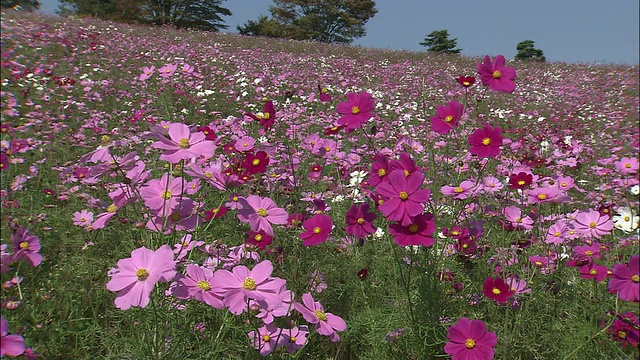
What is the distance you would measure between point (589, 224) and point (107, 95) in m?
5.07

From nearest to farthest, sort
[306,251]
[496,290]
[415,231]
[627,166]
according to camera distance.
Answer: [415,231], [496,290], [627,166], [306,251]

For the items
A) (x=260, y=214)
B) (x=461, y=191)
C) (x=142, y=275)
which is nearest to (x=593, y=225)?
(x=461, y=191)

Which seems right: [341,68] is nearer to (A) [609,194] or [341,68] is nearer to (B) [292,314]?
(A) [609,194]

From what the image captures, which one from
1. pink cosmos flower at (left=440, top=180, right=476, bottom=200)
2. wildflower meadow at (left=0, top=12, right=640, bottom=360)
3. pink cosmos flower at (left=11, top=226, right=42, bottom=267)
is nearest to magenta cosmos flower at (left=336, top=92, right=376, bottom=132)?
wildflower meadow at (left=0, top=12, right=640, bottom=360)

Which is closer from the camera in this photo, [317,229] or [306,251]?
[317,229]

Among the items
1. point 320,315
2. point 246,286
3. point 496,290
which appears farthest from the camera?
point 496,290

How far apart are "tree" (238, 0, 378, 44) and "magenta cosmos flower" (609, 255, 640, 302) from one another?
101 feet

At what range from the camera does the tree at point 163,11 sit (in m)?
25.7

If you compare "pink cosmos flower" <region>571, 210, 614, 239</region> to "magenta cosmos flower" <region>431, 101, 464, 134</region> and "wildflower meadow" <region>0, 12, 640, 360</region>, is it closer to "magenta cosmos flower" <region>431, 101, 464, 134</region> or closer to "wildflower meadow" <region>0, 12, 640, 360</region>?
"wildflower meadow" <region>0, 12, 640, 360</region>

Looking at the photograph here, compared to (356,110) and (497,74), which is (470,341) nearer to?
(356,110)

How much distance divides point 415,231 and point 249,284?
0.47 m

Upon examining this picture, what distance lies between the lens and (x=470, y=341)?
121cm

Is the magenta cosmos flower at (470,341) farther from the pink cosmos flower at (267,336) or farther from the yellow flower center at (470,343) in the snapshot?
the pink cosmos flower at (267,336)

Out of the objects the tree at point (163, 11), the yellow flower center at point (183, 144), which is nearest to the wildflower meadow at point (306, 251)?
the yellow flower center at point (183, 144)
